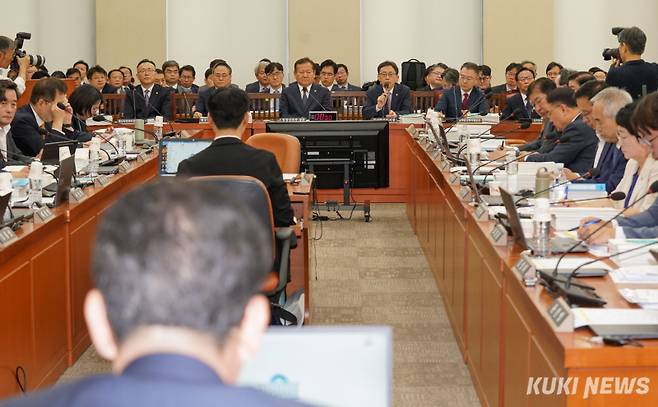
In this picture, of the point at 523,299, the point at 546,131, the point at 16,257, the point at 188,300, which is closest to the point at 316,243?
the point at 546,131

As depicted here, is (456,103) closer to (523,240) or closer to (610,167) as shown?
(610,167)

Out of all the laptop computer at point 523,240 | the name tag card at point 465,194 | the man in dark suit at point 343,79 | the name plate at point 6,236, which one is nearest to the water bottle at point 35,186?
the name plate at point 6,236

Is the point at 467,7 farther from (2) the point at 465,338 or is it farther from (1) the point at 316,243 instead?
(2) the point at 465,338

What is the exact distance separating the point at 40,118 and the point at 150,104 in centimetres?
350

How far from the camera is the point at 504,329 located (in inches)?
128

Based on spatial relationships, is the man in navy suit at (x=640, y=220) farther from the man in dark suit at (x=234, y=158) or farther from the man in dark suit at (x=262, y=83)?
the man in dark suit at (x=262, y=83)

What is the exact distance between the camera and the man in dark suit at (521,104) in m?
9.42

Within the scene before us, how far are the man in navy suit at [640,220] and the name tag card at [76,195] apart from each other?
88.5 inches

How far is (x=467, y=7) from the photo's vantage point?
13641 millimetres

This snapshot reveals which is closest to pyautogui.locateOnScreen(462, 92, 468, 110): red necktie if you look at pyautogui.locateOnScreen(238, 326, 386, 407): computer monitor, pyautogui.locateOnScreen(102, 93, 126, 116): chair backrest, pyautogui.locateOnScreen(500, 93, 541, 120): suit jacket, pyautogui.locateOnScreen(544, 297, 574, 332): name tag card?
pyautogui.locateOnScreen(500, 93, 541, 120): suit jacket

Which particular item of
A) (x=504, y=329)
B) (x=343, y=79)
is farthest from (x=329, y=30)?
(x=504, y=329)

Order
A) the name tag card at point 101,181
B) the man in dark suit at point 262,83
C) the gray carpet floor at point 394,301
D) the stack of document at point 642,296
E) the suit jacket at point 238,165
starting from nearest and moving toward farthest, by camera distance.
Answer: the stack of document at point 642,296 → the suit jacket at point 238,165 → the gray carpet floor at point 394,301 → the name tag card at point 101,181 → the man in dark suit at point 262,83

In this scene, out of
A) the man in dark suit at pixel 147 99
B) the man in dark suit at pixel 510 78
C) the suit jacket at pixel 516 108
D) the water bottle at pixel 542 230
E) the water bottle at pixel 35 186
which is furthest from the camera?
the man in dark suit at pixel 510 78

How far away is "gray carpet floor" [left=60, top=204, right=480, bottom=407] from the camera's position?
4215 mm
